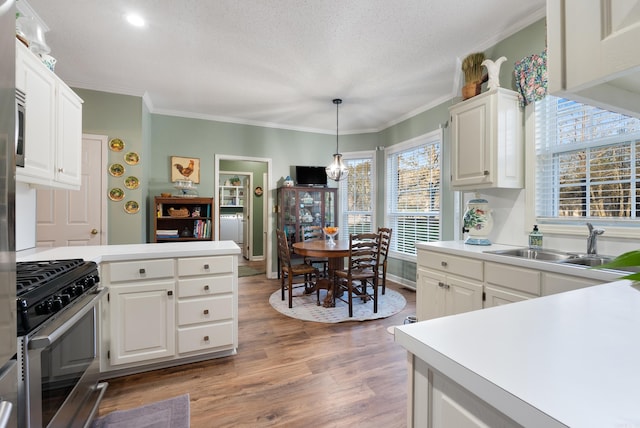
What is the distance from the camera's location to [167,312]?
210 centimetres

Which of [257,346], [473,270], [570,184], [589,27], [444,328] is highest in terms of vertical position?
[589,27]

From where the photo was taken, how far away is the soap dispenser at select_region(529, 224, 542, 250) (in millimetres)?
2172

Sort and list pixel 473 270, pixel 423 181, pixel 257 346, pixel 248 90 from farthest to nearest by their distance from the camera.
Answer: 1. pixel 423 181
2. pixel 248 90
3. pixel 257 346
4. pixel 473 270

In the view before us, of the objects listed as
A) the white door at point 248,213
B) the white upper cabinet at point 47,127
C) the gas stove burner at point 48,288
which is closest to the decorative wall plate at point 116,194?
the white upper cabinet at point 47,127

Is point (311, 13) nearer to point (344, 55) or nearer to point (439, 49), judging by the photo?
point (344, 55)

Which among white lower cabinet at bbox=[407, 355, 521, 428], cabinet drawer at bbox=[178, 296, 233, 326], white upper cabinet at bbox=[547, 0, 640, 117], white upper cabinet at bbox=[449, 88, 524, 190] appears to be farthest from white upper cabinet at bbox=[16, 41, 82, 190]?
white upper cabinet at bbox=[449, 88, 524, 190]

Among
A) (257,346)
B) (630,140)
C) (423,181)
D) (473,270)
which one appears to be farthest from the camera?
(423,181)

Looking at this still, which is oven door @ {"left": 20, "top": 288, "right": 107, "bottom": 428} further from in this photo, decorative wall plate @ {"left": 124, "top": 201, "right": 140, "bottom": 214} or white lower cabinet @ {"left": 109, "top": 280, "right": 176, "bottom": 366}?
decorative wall plate @ {"left": 124, "top": 201, "right": 140, "bottom": 214}

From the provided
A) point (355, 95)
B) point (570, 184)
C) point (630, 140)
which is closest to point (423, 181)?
point (355, 95)

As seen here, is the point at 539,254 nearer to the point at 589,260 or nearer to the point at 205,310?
the point at 589,260

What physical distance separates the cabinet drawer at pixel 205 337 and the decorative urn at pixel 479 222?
2.21 metres

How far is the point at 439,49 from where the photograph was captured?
2781 mm

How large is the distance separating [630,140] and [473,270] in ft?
4.14

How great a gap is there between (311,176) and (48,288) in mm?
4278
